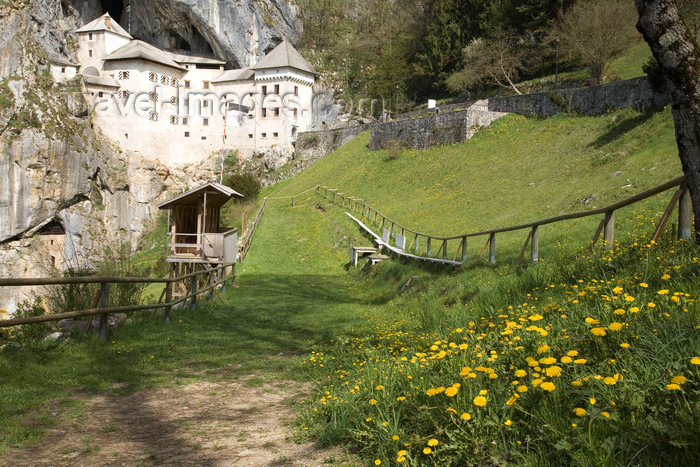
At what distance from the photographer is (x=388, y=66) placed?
197 feet

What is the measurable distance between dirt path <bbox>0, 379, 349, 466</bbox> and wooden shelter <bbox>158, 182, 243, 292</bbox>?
14.6 metres

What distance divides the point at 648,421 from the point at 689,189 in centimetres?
436

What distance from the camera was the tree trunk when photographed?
566 centimetres

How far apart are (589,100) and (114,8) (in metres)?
71.7

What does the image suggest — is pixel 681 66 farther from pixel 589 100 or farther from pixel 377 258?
pixel 589 100

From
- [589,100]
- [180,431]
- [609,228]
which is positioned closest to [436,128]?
[589,100]

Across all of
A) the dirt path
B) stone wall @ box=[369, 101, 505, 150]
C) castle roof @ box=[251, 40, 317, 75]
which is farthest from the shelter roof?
castle roof @ box=[251, 40, 317, 75]

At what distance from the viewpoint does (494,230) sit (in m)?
10.9

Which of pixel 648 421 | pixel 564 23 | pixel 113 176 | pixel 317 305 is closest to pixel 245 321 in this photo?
pixel 317 305

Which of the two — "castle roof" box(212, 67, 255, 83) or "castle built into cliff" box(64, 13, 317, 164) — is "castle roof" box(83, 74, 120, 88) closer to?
"castle built into cliff" box(64, 13, 317, 164)

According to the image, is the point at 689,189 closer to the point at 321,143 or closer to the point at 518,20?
the point at 518,20

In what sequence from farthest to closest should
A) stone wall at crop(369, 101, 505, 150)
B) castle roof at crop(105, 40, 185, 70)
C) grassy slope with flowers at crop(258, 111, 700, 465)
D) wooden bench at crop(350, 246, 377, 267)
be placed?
castle roof at crop(105, 40, 185, 70)
stone wall at crop(369, 101, 505, 150)
wooden bench at crop(350, 246, 377, 267)
grassy slope with flowers at crop(258, 111, 700, 465)

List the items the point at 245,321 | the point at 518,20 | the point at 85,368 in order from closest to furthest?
the point at 85,368 → the point at 245,321 → the point at 518,20

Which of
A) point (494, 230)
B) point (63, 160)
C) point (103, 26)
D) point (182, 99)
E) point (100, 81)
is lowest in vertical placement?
point (494, 230)
